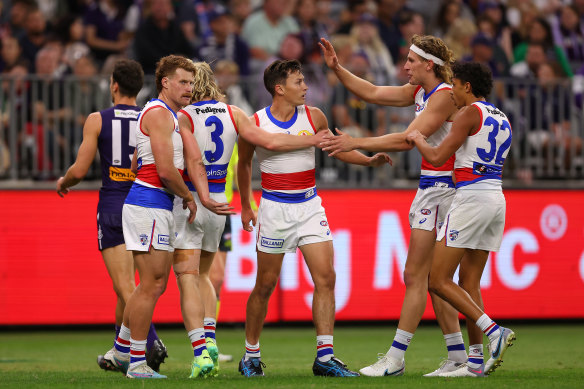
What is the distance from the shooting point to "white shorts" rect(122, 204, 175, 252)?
25.7 feet

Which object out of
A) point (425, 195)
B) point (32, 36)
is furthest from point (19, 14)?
point (425, 195)

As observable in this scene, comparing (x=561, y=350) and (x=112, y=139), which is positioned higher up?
(x=112, y=139)

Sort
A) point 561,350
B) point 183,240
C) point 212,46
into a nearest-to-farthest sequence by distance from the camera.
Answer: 1. point 183,240
2. point 561,350
3. point 212,46

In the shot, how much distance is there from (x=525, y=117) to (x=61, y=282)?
7.45 metres

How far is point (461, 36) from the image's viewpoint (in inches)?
640

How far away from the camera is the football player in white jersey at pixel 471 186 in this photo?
7996 mm

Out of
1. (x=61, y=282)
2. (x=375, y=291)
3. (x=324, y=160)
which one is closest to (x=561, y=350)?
(x=375, y=291)

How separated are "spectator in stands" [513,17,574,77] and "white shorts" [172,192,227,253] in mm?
9593

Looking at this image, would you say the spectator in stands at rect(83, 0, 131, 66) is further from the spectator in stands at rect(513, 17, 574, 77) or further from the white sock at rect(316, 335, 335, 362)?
the white sock at rect(316, 335, 335, 362)

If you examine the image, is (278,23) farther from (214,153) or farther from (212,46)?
(214,153)

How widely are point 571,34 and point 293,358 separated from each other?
31.9 ft

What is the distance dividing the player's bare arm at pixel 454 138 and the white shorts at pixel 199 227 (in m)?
1.96

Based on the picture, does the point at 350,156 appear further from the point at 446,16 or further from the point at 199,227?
the point at 446,16

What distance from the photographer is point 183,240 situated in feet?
27.4
